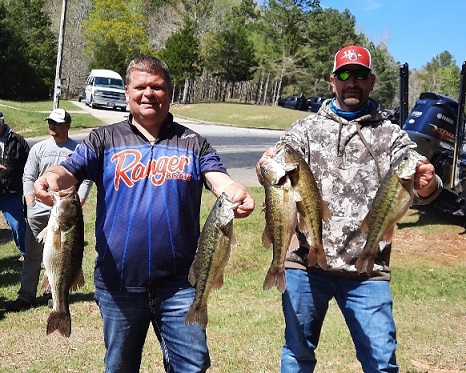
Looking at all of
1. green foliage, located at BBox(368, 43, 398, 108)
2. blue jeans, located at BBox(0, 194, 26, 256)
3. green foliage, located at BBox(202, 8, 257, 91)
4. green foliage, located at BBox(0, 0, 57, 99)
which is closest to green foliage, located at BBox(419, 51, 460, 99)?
green foliage, located at BBox(368, 43, 398, 108)

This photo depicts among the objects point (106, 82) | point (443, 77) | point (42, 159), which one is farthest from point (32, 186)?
point (443, 77)

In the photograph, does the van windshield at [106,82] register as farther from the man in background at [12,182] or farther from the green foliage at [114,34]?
the man in background at [12,182]

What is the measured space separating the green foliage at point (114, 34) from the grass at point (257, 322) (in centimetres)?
4169

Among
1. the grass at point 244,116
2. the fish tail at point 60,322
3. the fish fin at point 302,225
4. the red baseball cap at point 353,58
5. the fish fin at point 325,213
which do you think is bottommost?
the grass at point 244,116

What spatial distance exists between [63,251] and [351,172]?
1.81 m

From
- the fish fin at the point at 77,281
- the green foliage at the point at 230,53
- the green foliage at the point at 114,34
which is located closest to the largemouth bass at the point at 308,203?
the fish fin at the point at 77,281

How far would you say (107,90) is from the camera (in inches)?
1375

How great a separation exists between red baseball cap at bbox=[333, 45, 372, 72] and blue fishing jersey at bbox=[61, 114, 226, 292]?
1052 mm

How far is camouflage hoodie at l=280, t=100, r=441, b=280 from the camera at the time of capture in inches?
130

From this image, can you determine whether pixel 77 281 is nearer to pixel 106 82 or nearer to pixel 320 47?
pixel 106 82

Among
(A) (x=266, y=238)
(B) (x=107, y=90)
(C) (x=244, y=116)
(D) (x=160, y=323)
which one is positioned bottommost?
(C) (x=244, y=116)

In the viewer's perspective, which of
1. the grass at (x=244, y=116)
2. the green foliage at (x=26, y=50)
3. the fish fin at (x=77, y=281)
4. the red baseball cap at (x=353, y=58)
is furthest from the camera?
the green foliage at (x=26, y=50)

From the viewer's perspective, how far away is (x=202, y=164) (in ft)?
10.3

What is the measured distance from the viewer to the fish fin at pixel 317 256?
10.4 feet
